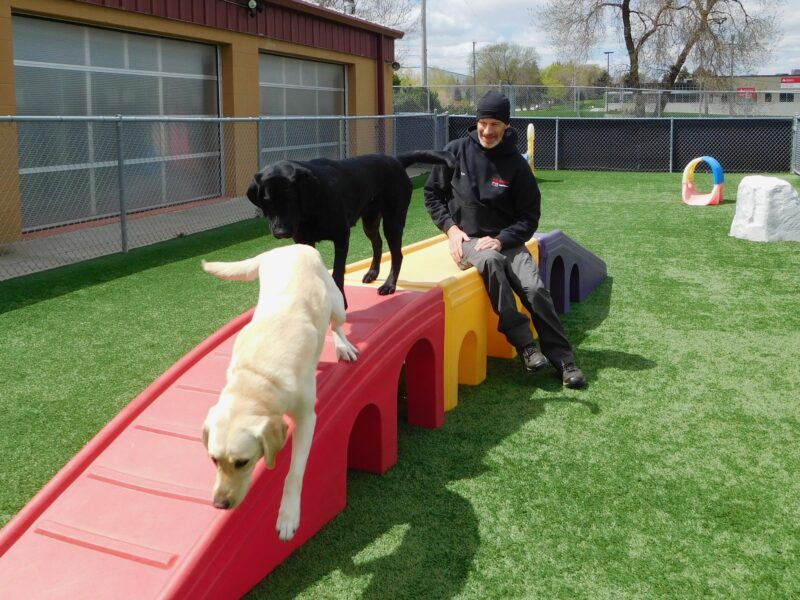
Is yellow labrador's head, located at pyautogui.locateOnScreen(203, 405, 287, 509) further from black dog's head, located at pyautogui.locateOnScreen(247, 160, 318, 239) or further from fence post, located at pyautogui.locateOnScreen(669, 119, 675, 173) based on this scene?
fence post, located at pyautogui.locateOnScreen(669, 119, 675, 173)

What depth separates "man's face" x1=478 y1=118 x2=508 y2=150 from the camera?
5.25 m

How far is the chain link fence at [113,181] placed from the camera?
970 cm

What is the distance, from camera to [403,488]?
12.2 ft

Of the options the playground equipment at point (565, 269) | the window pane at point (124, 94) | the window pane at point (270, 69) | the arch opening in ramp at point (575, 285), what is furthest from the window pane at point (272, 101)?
the arch opening in ramp at point (575, 285)

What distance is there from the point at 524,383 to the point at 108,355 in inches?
114

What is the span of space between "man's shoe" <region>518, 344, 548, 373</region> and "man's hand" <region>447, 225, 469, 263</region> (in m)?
0.80

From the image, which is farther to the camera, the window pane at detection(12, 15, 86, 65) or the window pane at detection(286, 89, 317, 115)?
the window pane at detection(286, 89, 317, 115)

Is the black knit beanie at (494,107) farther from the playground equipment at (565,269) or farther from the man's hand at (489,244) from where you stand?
the playground equipment at (565,269)

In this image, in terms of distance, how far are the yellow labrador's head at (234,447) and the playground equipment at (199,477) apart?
275mm

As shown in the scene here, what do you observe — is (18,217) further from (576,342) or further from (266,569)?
(266,569)

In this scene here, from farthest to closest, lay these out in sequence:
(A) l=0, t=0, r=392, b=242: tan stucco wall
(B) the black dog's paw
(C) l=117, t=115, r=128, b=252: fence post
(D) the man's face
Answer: (A) l=0, t=0, r=392, b=242: tan stucco wall
(C) l=117, t=115, r=128, b=252: fence post
(D) the man's face
(B) the black dog's paw

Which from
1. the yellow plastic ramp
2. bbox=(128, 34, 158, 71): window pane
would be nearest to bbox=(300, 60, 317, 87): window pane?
bbox=(128, 34, 158, 71): window pane

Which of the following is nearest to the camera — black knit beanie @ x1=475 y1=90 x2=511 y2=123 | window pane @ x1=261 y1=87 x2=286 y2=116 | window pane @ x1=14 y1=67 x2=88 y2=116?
black knit beanie @ x1=475 y1=90 x2=511 y2=123

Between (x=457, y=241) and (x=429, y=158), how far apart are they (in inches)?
24.0
